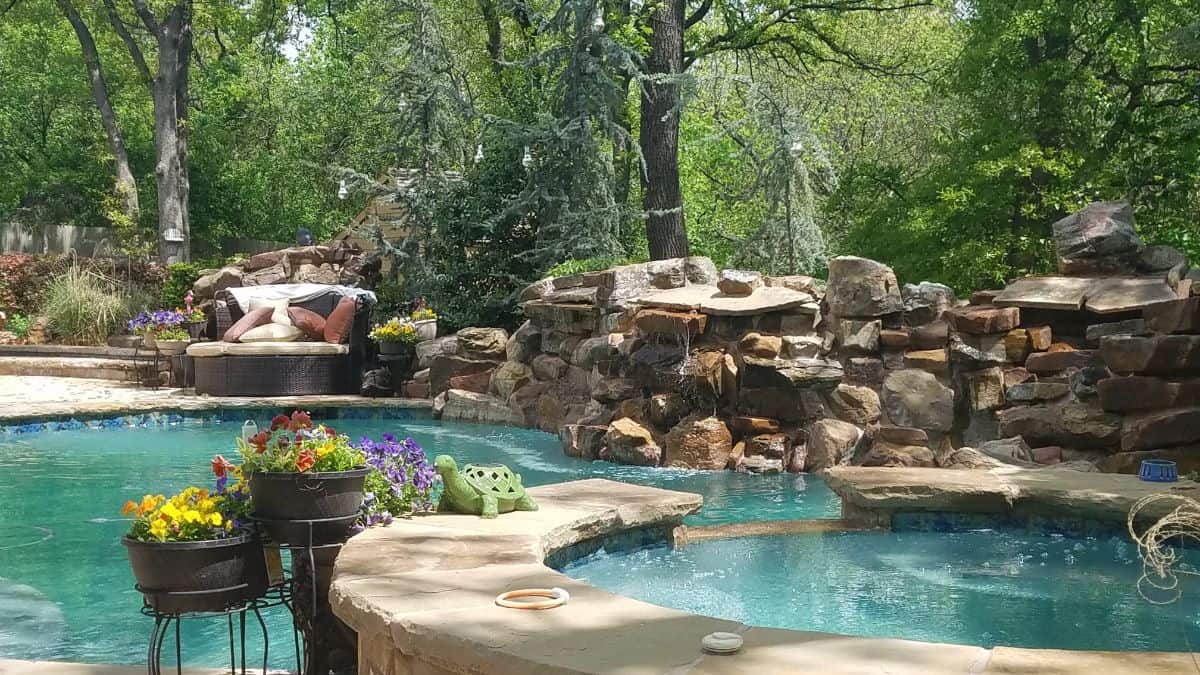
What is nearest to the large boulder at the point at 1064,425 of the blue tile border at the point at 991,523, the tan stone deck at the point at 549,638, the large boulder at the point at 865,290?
the large boulder at the point at 865,290

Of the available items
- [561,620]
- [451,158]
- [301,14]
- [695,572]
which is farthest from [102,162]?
[561,620]

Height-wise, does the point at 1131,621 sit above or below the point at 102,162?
below

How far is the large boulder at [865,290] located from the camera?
361 inches

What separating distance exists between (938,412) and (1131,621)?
4.31 m

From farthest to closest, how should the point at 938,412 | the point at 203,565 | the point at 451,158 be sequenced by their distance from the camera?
the point at 451,158
the point at 938,412
the point at 203,565

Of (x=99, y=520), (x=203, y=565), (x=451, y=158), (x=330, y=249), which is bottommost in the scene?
(x=99, y=520)

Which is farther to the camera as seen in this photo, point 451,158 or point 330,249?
point 330,249

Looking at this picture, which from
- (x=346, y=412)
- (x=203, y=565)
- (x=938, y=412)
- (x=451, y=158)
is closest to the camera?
(x=203, y=565)

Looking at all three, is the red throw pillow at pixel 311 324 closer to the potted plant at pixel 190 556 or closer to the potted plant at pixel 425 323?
the potted plant at pixel 425 323

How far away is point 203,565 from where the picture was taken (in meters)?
3.32

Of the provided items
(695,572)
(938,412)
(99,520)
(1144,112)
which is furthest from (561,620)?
(1144,112)

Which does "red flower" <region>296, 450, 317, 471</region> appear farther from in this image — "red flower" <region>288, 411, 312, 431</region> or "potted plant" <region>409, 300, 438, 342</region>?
"potted plant" <region>409, 300, 438, 342</region>

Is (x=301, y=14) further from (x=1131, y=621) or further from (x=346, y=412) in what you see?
(x=1131, y=621)

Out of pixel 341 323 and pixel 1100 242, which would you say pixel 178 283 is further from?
pixel 1100 242
